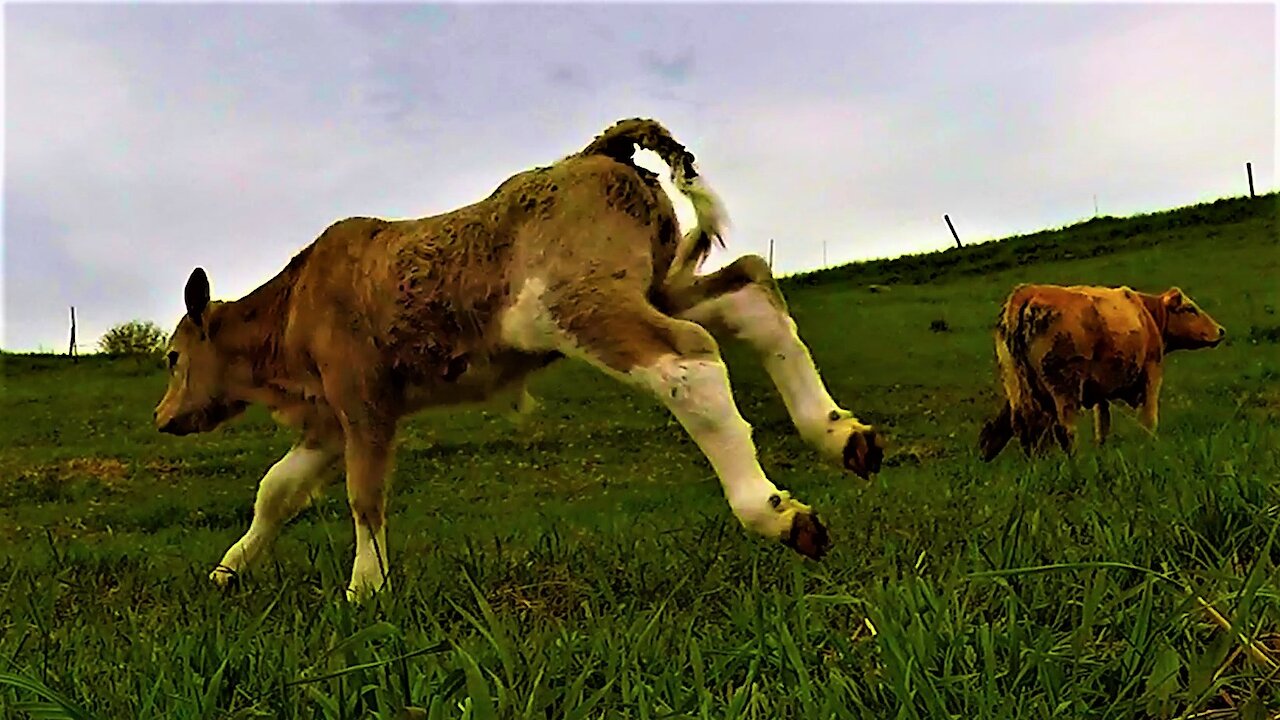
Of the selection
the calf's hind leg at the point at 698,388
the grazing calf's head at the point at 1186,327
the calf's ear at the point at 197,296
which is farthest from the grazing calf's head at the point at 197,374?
the grazing calf's head at the point at 1186,327

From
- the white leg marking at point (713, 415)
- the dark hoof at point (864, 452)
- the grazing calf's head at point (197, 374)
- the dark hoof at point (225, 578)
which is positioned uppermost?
the grazing calf's head at point (197, 374)

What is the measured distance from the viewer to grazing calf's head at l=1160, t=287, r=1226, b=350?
51.6 ft

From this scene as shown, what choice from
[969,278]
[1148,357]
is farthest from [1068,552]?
[969,278]

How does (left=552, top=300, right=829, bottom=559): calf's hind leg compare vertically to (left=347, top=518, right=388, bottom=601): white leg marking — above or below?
above

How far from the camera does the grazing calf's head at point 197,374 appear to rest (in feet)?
25.1

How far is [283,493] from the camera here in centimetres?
686

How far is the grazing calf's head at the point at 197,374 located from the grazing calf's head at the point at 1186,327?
39.9 ft

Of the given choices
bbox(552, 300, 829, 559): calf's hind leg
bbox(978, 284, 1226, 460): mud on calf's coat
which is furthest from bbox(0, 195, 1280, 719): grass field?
bbox(978, 284, 1226, 460): mud on calf's coat

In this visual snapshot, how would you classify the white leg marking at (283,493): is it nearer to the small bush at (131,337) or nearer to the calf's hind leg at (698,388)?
the calf's hind leg at (698,388)

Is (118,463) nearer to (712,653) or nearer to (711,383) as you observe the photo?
(711,383)

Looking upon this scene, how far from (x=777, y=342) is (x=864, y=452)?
0.78 metres

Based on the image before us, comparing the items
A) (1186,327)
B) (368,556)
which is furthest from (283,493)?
(1186,327)

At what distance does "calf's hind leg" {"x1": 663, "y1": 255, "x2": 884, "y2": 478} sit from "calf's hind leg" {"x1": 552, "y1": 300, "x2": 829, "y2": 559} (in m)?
0.34

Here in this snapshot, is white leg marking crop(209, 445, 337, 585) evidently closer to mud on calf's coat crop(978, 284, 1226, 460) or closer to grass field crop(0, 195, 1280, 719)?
grass field crop(0, 195, 1280, 719)
